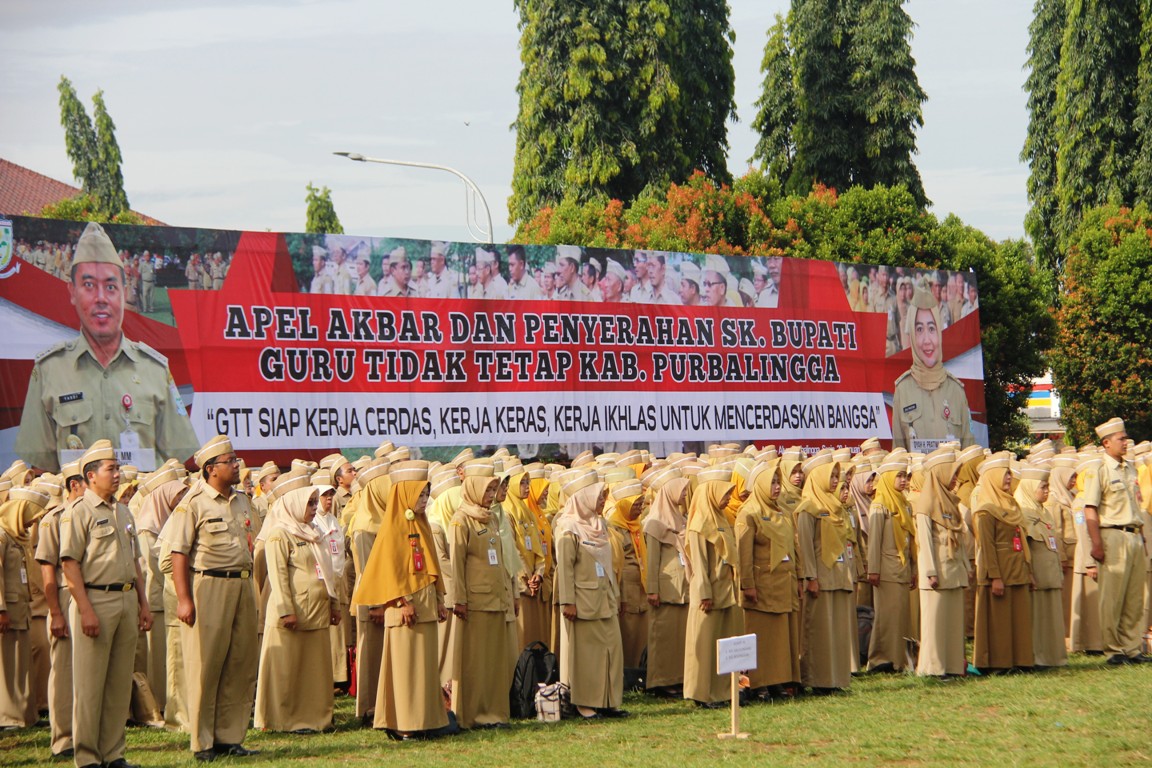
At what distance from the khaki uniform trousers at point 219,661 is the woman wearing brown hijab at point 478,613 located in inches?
59.8

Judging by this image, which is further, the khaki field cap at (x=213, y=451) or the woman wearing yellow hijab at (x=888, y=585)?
the woman wearing yellow hijab at (x=888, y=585)

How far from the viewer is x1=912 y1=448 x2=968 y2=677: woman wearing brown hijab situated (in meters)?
11.1

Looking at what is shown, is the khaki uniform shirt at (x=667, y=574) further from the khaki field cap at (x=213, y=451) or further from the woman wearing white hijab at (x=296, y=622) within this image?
the khaki field cap at (x=213, y=451)

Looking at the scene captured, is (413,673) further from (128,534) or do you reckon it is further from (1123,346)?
(1123,346)

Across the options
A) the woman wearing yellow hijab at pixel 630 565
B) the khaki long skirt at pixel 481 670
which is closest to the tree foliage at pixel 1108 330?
the woman wearing yellow hijab at pixel 630 565

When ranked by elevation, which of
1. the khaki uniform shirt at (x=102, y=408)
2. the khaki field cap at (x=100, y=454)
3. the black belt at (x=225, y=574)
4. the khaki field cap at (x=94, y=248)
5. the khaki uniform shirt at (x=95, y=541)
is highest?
the khaki field cap at (x=94, y=248)

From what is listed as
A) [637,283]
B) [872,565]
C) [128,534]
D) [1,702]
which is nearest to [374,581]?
[128,534]

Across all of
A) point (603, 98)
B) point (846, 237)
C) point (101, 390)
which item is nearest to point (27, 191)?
point (603, 98)

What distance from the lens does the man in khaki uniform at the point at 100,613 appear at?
7855 mm

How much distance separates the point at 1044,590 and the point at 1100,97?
23.2 m

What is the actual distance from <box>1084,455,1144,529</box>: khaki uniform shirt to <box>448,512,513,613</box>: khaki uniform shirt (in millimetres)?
5613

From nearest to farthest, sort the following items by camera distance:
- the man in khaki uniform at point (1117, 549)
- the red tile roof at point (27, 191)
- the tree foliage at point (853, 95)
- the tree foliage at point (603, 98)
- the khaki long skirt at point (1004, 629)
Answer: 1. the khaki long skirt at point (1004, 629)
2. the man in khaki uniform at point (1117, 549)
3. the tree foliage at point (603, 98)
4. the tree foliage at point (853, 95)
5. the red tile roof at point (27, 191)

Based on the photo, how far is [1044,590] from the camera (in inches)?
468

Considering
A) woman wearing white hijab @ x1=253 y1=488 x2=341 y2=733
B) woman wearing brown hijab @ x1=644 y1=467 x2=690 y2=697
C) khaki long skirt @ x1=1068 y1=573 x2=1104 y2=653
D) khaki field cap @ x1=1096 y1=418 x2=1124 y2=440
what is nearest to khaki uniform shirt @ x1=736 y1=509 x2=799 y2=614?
woman wearing brown hijab @ x1=644 y1=467 x2=690 y2=697
